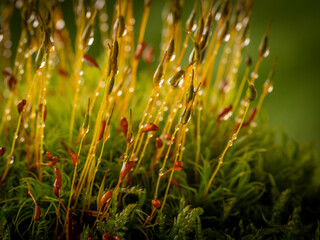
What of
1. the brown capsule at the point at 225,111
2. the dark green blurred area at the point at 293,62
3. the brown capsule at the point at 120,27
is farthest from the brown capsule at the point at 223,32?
the dark green blurred area at the point at 293,62

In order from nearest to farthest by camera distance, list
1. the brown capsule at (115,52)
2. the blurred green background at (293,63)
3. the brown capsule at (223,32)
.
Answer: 1. the brown capsule at (115,52)
2. the brown capsule at (223,32)
3. the blurred green background at (293,63)

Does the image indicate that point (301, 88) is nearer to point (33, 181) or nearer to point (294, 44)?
point (294, 44)

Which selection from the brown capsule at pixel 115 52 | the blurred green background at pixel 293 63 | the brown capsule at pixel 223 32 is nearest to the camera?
Answer: the brown capsule at pixel 115 52

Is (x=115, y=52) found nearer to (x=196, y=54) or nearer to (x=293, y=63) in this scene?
(x=196, y=54)

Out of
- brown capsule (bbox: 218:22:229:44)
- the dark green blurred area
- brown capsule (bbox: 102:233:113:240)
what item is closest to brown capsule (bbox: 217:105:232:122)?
brown capsule (bbox: 218:22:229:44)

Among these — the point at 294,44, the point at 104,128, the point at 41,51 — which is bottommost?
the point at 104,128

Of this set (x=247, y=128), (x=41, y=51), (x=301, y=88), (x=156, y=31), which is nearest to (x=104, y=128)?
(x=41, y=51)

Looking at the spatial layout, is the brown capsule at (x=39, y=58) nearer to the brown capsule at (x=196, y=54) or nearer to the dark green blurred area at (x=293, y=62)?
the brown capsule at (x=196, y=54)

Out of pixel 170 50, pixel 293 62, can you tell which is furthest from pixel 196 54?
pixel 293 62

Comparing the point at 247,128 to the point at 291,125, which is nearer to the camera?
the point at 247,128
